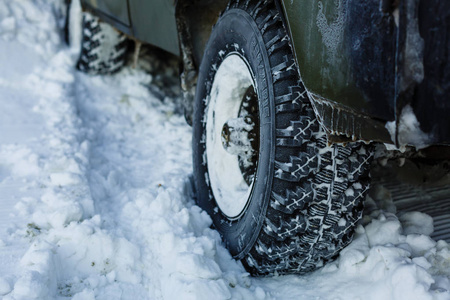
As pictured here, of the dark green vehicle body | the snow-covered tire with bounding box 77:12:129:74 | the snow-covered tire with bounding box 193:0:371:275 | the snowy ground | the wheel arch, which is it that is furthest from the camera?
the snow-covered tire with bounding box 77:12:129:74

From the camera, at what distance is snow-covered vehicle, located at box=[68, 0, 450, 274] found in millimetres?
1150

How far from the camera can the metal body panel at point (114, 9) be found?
3166 millimetres

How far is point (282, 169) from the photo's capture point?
172 centimetres

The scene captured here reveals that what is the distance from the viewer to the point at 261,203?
1.85m

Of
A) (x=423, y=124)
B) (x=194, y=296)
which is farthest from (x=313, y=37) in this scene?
(x=194, y=296)

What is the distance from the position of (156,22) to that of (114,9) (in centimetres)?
71

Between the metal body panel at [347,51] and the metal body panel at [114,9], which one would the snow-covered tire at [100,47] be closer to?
the metal body panel at [114,9]

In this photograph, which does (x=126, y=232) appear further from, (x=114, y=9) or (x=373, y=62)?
(x=114, y=9)

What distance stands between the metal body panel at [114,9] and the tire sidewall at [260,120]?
3.43 feet

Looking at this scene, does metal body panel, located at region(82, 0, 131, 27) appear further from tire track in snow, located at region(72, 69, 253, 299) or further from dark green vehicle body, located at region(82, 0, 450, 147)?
dark green vehicle body, located at region(82, 0, 450, 147)

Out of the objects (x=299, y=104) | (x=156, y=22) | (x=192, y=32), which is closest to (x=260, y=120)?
(x=299, y=104)

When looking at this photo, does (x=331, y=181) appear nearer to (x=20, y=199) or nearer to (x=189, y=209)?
(x=189, y=209)

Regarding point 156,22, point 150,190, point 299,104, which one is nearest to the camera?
point 299,104

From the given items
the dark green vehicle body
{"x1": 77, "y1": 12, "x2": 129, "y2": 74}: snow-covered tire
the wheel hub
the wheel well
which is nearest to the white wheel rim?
the wheel hub
